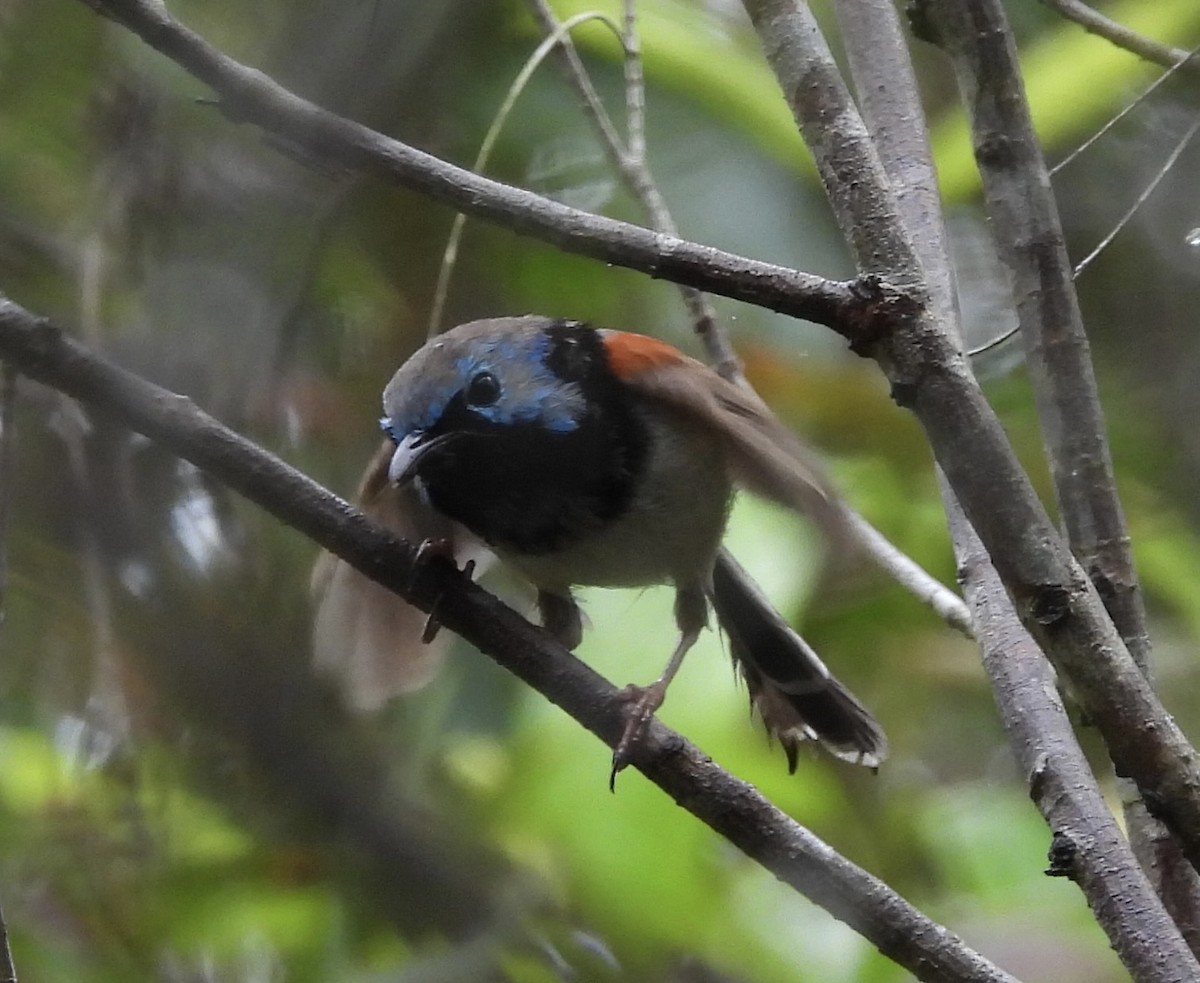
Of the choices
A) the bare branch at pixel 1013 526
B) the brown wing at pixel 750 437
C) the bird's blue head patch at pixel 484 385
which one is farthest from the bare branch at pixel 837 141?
the bird's blue head patch at pixel 484 385

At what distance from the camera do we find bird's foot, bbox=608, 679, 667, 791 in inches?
79.7

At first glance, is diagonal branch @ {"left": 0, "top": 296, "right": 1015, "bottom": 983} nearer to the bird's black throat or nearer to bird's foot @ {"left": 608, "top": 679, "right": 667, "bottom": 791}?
bird's foot @ {"left": 608, "top": 679, "right": 667, "bottom": 791}

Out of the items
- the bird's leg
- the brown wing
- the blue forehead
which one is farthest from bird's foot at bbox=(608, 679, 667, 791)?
the blue forehead

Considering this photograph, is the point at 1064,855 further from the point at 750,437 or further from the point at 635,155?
the point at 635,155

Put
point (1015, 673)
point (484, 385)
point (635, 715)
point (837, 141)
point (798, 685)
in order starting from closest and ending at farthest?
1. point (837, 141)
2. point (1015, 673)
3. point (635, 715)
4. point (484, 385)
5. point (798, 685)

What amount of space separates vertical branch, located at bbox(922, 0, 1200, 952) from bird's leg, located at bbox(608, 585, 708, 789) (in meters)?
0.71

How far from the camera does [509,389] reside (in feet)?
9.30

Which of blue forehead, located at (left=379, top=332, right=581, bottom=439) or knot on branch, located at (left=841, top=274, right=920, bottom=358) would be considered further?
Answer: blue forehead, located at (left=379, top=332, right=581, bottom=439)

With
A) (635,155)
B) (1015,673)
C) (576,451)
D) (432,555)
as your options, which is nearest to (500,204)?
(432,555)

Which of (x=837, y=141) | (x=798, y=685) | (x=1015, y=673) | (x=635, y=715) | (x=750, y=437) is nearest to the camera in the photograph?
(x=837, y=141)

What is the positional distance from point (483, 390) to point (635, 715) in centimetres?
85

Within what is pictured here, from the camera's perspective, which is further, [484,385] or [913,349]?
[484,385]

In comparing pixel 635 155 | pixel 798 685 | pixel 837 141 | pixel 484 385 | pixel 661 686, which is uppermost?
pixel 837 141

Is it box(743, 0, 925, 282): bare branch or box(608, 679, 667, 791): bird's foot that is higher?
box(743, 0, 925, 282): bare branch
